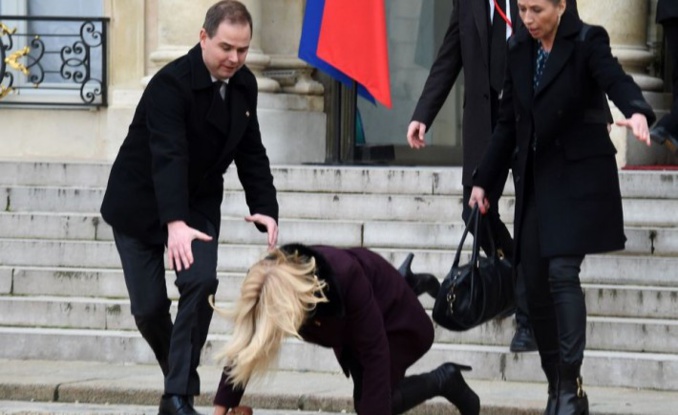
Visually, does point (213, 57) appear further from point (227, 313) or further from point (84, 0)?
point (84, 0)

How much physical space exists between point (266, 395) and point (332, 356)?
747 millimetres

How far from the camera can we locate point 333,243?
10711mm

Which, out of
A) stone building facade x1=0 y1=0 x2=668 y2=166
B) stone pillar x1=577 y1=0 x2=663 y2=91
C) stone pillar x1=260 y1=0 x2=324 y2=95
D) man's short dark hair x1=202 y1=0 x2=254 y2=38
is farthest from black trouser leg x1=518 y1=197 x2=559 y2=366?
stone pillar x1=260 y1=0 x2=324 y2=95

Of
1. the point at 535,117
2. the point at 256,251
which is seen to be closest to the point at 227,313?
the point at 535,117

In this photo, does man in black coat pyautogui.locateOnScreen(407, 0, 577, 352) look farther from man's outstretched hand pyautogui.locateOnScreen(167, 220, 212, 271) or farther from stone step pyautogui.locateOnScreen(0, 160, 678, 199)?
stone step pyautogui.locateOnScreen(0, 160, 678, 199)

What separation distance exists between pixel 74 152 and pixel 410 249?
158 inches

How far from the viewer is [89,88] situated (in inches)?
543

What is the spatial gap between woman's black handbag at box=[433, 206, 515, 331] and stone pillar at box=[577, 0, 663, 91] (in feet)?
14.9

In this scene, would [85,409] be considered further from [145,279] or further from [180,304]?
[180,304]

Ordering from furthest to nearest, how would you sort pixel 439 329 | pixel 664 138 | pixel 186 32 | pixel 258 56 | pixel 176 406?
pixel 258 56 → pixel 186 32 → pixel 439 329 → pixel 664 138 → pixel 176 406

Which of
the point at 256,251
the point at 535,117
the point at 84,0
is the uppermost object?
the point at 84,0

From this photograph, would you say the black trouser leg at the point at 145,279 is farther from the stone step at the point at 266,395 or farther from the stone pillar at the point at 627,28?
the stone pillar at the point at 627,28

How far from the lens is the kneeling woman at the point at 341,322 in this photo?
19.7 feet

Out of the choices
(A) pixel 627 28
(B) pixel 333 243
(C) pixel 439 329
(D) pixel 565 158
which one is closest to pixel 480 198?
(D) pixel 565 158
